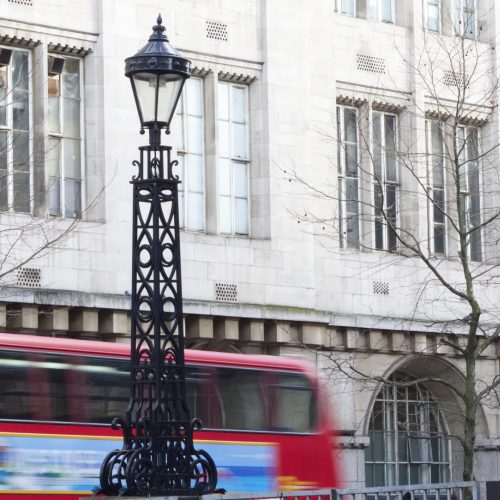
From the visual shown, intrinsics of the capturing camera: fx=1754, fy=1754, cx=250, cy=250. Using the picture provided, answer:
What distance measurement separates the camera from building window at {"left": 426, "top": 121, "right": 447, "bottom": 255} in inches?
1448

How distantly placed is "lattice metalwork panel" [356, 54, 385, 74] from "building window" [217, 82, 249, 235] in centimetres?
354

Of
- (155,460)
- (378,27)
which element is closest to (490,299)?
(378,27)

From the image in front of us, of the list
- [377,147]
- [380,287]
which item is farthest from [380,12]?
[380,287]

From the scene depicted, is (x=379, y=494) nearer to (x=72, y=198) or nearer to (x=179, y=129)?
(x=72, y=198)

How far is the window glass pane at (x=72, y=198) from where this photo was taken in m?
30.6

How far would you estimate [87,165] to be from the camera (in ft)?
101

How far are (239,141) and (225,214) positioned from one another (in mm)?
1505

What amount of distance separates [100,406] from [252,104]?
36.6ft

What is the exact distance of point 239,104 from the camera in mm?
33719

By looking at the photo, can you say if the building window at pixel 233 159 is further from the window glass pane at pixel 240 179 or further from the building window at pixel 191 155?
the building window at pixel 191 155

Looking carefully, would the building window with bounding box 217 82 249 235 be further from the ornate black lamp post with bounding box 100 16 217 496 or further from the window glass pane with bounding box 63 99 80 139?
the ornate black lamp post with bounding box 100 16 217 496

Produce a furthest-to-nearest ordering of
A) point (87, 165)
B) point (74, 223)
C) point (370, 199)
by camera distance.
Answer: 1. point (370, 199)
2. point (87, 165)
3. point (74, 223)

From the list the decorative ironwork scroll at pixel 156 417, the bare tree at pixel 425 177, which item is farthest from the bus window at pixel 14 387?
the bare tree at pixel 425 177

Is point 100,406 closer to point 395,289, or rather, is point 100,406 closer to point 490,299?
point 395,289
